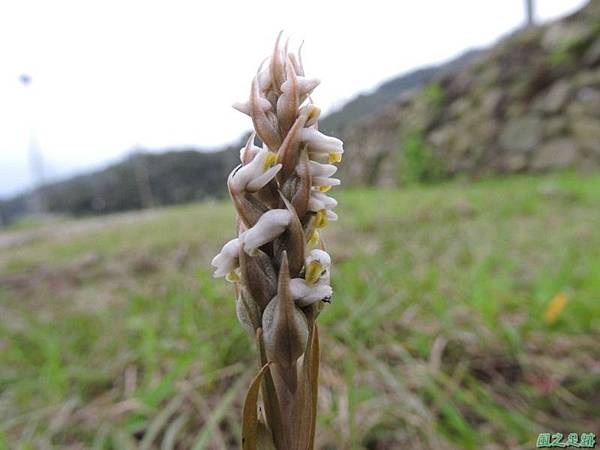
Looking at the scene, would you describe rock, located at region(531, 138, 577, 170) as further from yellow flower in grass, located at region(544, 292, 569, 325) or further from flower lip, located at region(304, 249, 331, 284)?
flower lip, located at region(304, 249, 331, 284)

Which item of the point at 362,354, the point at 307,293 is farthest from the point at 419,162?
the point at 307,293

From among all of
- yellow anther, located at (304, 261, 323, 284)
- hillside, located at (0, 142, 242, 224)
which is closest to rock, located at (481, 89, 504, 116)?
hillside, located at (0, 142, 242, 224)

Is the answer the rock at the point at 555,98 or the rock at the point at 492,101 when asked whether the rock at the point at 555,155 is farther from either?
the rock at the point at 492,101

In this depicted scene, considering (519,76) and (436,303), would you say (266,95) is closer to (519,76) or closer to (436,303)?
(436,303)

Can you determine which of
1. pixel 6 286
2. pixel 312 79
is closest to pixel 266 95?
pixel 312 79

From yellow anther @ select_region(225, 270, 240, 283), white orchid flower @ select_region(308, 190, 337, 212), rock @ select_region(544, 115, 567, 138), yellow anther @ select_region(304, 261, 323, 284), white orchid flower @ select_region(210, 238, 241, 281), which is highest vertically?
white orchid flower @ select_region(308, 190, 337, 212)

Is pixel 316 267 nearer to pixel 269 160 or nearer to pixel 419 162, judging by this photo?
pixel 269 160
